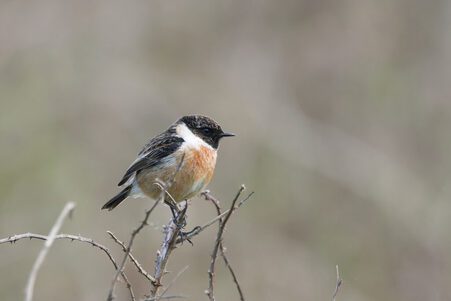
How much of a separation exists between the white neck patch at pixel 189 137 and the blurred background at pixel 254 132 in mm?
1858

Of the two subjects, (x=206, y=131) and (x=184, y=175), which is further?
(x=206, y=131)

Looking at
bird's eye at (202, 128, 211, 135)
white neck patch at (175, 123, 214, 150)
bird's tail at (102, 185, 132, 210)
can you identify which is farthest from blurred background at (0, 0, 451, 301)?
bird's eye at (202, 128, 211, 135)

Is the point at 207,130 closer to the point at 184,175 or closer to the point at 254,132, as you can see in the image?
the point at 184,175

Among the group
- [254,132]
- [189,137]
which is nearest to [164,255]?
[189,137]

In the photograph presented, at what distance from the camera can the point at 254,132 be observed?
938 centimetres

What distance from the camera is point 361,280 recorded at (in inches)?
330

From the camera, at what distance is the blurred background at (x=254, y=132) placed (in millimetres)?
7891

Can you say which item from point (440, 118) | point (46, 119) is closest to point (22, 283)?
point (46, 119)

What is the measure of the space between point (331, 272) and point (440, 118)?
3010 mm

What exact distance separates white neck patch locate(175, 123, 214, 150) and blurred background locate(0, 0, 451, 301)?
1858mm

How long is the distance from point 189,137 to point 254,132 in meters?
4.29

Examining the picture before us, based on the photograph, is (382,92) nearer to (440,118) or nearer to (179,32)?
(440,118)

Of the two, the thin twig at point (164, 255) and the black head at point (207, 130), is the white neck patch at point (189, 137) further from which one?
the thin twig at point (164, 255)

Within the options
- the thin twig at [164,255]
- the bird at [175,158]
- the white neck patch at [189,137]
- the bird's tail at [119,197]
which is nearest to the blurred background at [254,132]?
the bird's tail at [119,197]
